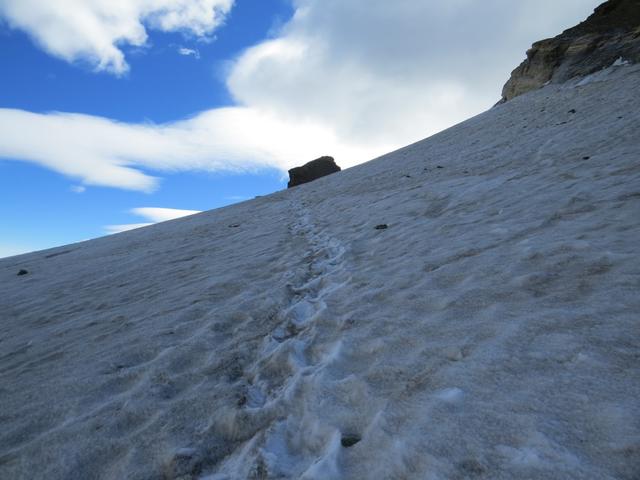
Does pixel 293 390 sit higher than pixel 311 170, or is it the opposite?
pixel 311 170

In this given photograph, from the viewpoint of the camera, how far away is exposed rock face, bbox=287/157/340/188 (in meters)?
42.2

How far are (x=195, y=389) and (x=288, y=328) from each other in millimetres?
1120

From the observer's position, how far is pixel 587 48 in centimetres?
2088

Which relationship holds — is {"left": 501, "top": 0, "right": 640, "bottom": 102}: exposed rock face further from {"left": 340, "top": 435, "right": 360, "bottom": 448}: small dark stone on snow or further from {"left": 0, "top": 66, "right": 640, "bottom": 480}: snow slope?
{"left": 340, "top": 435, "right": 360, "bottom": 448}: small dark stone on snow

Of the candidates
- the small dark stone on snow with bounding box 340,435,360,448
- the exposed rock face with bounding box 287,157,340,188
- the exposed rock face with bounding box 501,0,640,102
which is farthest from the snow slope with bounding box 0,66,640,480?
the exposed rock face with bounding box 287,157,340,188

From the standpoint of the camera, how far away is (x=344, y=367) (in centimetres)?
296

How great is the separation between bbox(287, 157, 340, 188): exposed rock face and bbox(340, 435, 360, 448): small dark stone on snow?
132 ft

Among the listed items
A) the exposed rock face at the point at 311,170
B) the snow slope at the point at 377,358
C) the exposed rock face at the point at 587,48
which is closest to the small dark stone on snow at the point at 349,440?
the snow slope at the point at 377,358

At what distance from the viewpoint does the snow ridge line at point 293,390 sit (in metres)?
2.20

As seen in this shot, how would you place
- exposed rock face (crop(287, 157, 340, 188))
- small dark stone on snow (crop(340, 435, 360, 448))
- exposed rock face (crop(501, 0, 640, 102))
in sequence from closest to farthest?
small dark stone on snow (crop(340, 435, 360, 448))
exposed rock face (crop(501, 0, 640, 102))
exposed rock face (crop(287, 157, 340, 188))

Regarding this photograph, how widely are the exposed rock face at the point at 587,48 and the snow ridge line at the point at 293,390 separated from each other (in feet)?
67.0

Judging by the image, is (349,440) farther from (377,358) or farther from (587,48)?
(587,48)

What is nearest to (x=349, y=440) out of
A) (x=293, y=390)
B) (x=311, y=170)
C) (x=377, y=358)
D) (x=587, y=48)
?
(x=293, y=390)

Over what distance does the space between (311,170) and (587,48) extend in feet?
85.2
